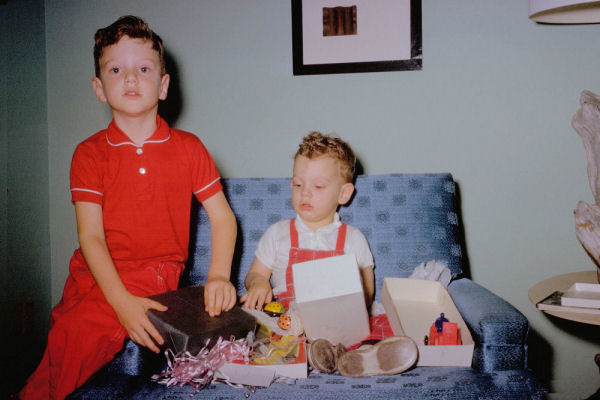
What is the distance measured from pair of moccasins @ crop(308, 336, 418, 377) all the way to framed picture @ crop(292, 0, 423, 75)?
1.20 m

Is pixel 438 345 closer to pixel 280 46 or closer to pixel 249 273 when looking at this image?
pixel 249 273

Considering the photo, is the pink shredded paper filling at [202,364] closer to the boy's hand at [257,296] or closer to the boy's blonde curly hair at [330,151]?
the boy's hand at [257,296]

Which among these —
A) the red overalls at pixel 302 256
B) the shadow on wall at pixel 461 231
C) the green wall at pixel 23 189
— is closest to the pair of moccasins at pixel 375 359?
the red overalls at pixel 302 256

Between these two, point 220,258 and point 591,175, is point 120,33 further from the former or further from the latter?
point 591,175

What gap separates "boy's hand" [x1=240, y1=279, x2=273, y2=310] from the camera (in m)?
1.31

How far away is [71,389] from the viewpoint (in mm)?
1021

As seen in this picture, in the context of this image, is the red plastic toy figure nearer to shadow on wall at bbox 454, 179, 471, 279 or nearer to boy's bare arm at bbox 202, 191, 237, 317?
boy's bare arm at bbox 202, 191, 237, 317

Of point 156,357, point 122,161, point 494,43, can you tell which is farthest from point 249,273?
point 494,43

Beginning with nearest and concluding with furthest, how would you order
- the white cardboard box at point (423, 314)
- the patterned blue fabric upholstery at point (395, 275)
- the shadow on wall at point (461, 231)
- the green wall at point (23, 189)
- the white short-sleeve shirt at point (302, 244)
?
the patterned blue fabric upholstery at point (395, 275)
the white cardboard box at point (423, 314)
the white short-sleeve shirt at point (302, 244)
the green wall at point (23, 189)
the shadow on wall at point (461, 231)

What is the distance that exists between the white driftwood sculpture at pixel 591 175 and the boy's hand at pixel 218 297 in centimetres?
104

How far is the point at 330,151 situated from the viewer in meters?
1.45

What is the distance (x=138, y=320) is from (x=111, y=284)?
0.12 metres

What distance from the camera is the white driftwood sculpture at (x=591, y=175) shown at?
1.29m

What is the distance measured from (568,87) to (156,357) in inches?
72.8
